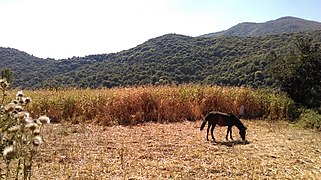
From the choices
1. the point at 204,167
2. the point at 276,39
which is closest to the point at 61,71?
the point at 276,39

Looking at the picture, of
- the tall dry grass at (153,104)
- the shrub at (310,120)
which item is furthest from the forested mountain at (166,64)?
the shrub at (310,120)

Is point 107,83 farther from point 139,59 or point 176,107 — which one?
point 176,107

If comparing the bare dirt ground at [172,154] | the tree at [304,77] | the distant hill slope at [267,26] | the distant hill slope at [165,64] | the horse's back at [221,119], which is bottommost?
the bare dirt ground at [172,154]

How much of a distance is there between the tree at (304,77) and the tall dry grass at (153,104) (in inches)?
25.5

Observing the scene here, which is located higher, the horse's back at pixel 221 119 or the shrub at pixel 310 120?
the horse's back at pixel 221 119

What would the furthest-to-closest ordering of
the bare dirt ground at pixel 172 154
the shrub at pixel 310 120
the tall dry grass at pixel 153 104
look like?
1. the tall dry grass at pixel 153 104
2. the shrub at pixel 310 120
3. the bare dirt ground at pixel 172 154

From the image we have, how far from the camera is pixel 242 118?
44.3ft

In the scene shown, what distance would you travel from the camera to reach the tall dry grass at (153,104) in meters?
12.5

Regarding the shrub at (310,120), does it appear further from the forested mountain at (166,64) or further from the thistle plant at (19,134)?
the thistle plant at (19,134)

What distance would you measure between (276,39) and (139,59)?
17.3 metres

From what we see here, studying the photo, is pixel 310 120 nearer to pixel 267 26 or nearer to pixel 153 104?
pixel 153 104

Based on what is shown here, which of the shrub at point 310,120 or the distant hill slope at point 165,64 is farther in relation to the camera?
the distant hill slope at point 165,64

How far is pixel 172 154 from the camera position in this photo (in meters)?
7.34

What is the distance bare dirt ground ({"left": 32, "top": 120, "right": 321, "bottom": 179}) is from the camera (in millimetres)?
5855
